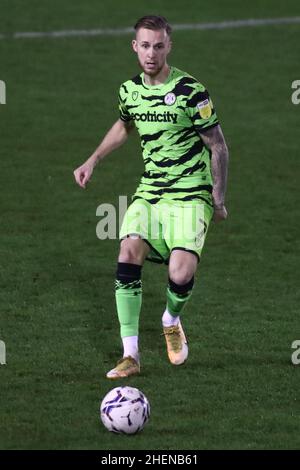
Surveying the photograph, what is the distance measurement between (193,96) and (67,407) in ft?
9.43

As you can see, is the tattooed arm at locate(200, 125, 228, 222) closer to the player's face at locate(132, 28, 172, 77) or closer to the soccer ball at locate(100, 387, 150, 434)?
the player's face at locate(132, 28, 172, 77)

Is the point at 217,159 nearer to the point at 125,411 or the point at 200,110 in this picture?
the point at 200,110

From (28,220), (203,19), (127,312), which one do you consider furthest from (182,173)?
(203,19)

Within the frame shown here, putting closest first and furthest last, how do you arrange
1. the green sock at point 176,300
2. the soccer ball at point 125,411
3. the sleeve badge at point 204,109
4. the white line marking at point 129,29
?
the soccer ball at point 125,411, the sleeve badge at point 204,109, the green sock at point 176,300, the white line marking at point 129,29

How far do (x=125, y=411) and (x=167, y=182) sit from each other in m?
2.59

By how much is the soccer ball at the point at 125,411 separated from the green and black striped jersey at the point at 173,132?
2.30 m

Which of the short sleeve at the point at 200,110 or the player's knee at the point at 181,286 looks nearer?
the short sleeve at the point at 200,110

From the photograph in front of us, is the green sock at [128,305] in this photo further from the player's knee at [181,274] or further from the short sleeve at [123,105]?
the short sleeve at [123,105]

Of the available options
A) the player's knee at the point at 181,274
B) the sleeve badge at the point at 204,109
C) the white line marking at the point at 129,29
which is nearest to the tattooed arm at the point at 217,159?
the sleeve badge at the point at 204,109

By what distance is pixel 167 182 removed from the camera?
41.0ft

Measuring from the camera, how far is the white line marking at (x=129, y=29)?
26844mm

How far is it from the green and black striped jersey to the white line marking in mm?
14466

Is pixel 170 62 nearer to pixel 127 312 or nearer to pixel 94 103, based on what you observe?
pixel 94 103

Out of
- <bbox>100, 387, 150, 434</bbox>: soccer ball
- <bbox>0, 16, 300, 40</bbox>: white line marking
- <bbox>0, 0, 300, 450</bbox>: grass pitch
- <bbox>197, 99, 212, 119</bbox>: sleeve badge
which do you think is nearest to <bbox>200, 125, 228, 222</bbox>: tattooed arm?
<bbox>197, 99, 212, 119</bbox>: sleeve badge
